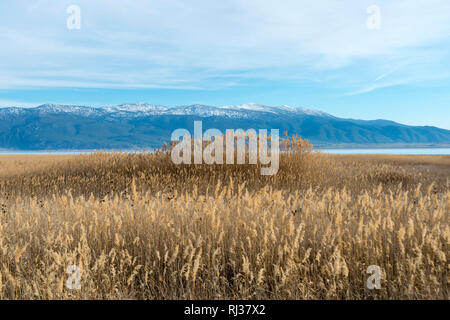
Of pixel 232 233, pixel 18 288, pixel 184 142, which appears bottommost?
pixel 18 288

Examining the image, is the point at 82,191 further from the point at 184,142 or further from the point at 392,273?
the point at 392,273

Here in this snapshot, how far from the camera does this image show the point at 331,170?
419 inches

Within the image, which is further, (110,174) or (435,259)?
(110,174)

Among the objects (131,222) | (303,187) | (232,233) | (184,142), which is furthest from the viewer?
(184,142)

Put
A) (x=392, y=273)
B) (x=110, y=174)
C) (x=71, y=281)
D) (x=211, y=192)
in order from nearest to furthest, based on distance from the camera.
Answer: (x=71, y=281) < (x=392, y=273) < (x=211, y=192) < (x=110, y=174)

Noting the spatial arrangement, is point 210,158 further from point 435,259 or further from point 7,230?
point 435,259

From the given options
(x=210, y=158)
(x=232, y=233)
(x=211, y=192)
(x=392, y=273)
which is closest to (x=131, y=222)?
(x=232, y=233)

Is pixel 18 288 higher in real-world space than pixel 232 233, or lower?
lower

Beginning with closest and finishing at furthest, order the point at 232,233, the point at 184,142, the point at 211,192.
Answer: the point at 232,233 → the point at 211,192 → the point at 184,142

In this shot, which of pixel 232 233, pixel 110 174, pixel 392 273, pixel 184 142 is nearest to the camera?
pixel 392 273

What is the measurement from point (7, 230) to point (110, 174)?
5786 millimetres

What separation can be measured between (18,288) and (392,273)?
3.26m
